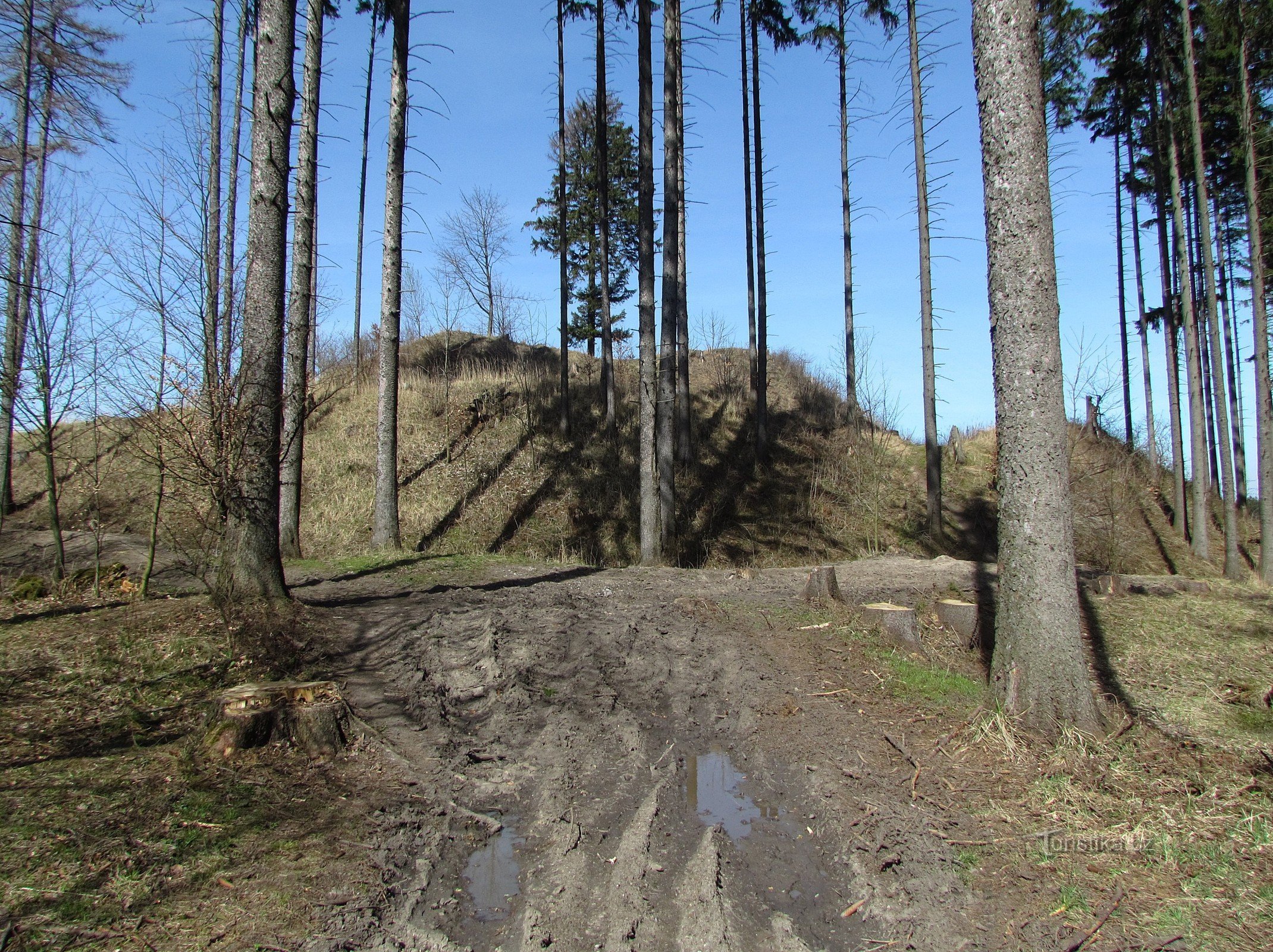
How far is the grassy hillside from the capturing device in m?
17.3

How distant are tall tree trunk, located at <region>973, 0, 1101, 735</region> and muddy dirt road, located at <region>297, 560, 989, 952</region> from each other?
1.07 metres

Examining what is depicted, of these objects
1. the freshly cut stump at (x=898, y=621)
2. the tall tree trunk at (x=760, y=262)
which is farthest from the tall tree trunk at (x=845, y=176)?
the freshly cut stump at (x=898, y=621)

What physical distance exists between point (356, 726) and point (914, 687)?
14.5 ft

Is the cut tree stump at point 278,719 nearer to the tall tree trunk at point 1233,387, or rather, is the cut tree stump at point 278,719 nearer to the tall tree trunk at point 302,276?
the tall tree trunk at point 302,276

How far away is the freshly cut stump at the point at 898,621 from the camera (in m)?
7.62

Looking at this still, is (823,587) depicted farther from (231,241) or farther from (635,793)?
(231,241)

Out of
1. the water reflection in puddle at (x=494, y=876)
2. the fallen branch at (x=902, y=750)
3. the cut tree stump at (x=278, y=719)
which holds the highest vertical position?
the cut tree stump at (x=278, y=719)

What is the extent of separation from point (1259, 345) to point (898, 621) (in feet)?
39.3

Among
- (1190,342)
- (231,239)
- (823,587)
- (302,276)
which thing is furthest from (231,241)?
(1190,342)

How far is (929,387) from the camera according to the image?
58.0ft

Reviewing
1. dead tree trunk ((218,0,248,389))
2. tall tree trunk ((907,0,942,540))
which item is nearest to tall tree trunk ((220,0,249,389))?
dead tree trunk ((218,0,248,389))

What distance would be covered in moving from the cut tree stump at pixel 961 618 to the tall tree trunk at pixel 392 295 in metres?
8.75

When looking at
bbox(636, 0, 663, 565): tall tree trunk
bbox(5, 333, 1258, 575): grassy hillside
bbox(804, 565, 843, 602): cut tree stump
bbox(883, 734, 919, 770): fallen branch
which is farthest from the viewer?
bbox(5, 333, 1258, 575): grassy hillside

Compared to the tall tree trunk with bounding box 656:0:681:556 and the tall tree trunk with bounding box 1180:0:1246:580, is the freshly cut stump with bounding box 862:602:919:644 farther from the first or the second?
the tall tree trunk with bounding box 1180:0:1246:580
